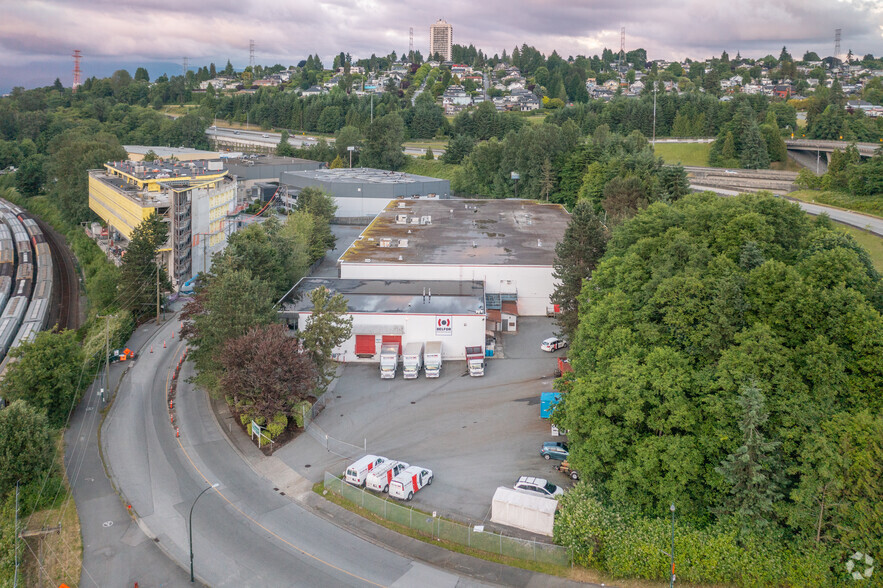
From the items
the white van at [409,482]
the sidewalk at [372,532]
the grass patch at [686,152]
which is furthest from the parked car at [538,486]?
the grass patch at [686,152]

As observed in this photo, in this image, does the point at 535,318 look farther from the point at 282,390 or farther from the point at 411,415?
the point at 282,390

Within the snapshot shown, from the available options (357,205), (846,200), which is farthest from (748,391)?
(357,205)

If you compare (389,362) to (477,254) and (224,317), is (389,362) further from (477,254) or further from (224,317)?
(477,254)

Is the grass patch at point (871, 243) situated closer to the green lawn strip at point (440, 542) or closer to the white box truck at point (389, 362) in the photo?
the white box truck at point (389, 362)

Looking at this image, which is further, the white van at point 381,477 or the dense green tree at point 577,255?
the dense green tree at point 577,255

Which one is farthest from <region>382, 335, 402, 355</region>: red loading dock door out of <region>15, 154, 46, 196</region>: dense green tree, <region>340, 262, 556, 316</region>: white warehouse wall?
<region>15, 154, 46, 196</region>: dense green tree
